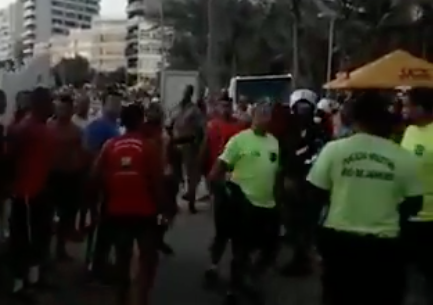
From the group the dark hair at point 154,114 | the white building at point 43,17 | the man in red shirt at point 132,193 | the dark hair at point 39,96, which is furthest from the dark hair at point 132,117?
the white building at point 43,17

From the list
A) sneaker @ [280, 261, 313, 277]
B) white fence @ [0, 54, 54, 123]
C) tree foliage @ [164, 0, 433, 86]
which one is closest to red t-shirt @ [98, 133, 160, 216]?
sneaker @ [280, 261, 313, 277]

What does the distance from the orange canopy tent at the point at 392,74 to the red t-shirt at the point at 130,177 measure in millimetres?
8057

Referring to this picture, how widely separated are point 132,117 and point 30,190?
1.98 metres

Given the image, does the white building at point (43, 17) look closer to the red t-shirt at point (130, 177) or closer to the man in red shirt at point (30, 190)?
the man in red shirt at point (30, 190)

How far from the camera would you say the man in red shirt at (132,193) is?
828cm

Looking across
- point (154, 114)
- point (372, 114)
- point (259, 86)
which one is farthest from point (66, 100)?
point (259, 86)

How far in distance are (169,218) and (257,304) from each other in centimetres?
140

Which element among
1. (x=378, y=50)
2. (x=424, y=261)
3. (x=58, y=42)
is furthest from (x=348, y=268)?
(x=58, y=42)

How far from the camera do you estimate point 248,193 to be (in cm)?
951

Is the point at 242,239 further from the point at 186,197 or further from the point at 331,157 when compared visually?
the point at 186,197

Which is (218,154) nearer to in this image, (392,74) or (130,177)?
(392,74)

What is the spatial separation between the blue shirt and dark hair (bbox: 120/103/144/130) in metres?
3.23

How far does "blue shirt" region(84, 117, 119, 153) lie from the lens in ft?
38.4

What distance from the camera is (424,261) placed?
8039mm
